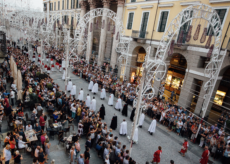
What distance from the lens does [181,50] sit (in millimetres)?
17109

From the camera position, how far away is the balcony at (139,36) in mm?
21077

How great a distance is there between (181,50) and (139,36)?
6651 millimetres

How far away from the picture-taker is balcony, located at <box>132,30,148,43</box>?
21.1 meters

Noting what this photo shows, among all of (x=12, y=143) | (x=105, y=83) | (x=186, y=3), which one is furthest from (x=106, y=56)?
(x=12, y=143)

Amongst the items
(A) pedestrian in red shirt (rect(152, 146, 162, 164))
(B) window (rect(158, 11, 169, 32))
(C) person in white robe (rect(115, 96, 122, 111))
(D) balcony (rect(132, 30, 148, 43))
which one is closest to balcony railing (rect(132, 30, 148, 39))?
(D) balcony (rect(132, 30, 148, 43))

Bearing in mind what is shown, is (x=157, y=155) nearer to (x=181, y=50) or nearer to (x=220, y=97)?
(x=181, y=50)

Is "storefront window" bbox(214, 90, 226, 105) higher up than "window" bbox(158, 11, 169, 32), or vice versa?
"window" bbox(158, 11, 169, 32)

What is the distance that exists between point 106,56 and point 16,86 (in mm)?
20862

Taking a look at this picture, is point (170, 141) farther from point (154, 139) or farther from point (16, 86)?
point (16, 86)

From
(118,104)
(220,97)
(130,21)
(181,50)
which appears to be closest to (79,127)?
(118,104)

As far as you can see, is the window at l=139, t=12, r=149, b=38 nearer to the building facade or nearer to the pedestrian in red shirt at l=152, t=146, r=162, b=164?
the building facade

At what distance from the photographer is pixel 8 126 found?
34.6 ft

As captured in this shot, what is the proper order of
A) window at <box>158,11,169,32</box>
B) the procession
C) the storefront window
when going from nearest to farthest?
the procession, the storefront window, window at <box>158,11,169,32</box>

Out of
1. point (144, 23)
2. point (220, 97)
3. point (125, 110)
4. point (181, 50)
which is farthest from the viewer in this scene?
point (144, 23)
